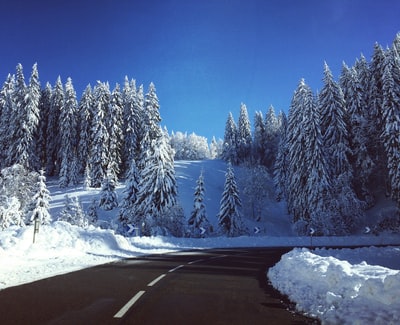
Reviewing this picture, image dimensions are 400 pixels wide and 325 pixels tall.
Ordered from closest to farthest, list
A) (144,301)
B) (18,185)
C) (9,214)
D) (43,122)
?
(144,301)
(9,214)
(18,185)
(43,122)

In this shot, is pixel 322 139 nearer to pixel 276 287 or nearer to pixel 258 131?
pixel 276 287

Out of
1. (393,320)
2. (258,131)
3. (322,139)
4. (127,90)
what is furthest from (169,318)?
(258,131)

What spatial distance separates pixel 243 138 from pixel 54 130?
45.8 meters

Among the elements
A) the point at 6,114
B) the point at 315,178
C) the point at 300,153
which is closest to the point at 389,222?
the point at 315,178

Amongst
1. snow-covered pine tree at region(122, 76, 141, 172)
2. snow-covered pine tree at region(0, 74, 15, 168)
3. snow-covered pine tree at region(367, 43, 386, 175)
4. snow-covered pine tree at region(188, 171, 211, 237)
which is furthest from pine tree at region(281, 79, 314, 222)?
snow-covered pine tree at region(0, 74, 15, 168)

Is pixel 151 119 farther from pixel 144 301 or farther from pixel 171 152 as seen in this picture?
pixel 144 301

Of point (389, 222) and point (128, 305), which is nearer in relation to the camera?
point (128, 305)

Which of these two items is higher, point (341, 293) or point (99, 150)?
point (99, 150)

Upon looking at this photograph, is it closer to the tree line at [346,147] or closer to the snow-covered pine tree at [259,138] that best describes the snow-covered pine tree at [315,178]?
the tree line at [346,147]

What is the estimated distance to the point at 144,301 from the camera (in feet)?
23.4

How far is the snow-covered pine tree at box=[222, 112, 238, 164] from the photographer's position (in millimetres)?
87713

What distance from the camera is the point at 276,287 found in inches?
369

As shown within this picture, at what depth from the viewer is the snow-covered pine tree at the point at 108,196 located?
48.2 metres

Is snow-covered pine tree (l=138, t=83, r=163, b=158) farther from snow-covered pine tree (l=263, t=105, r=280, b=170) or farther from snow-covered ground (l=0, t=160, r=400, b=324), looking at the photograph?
snow-covered pine tree (l=263, t=105, r=280, b=170)
